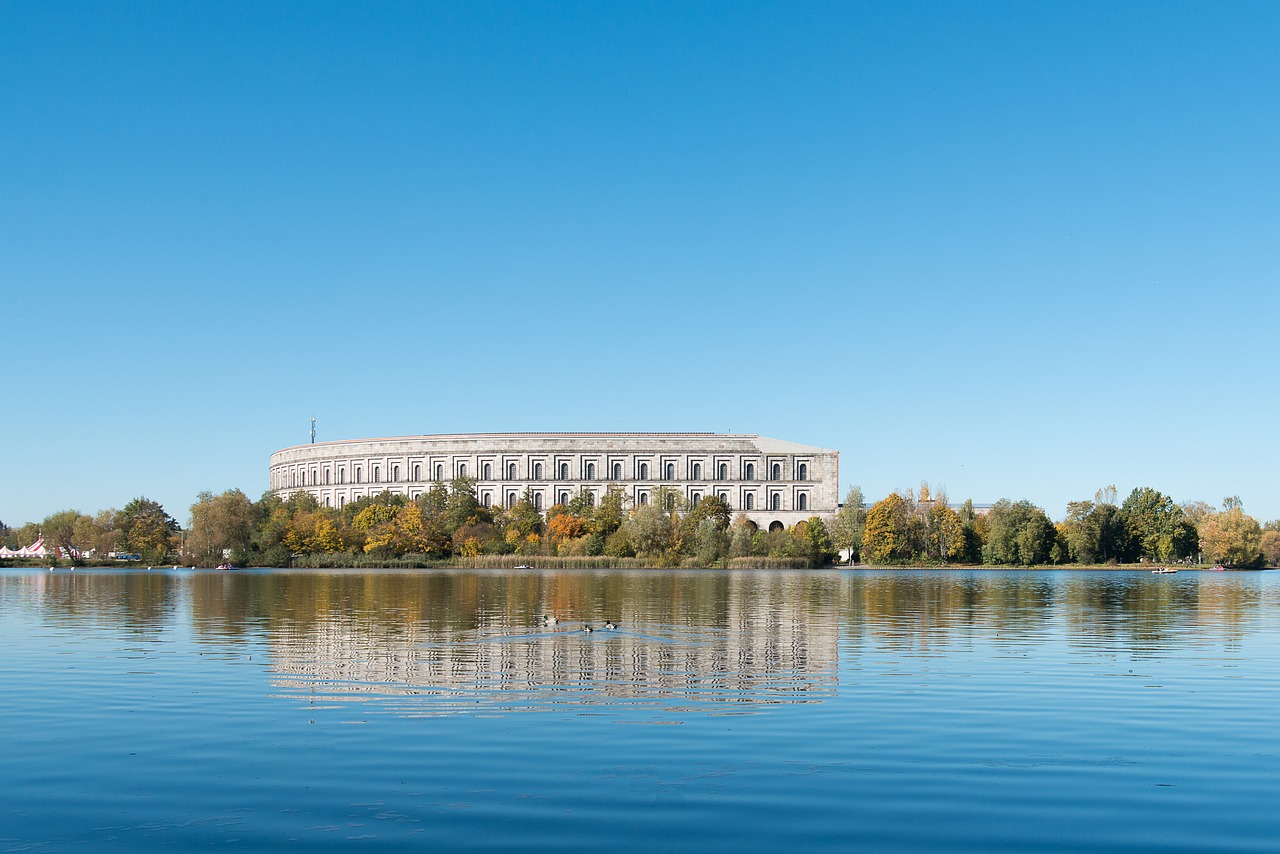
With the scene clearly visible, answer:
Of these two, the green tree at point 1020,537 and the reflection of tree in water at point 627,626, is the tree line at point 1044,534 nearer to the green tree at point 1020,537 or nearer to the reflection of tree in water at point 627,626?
the green tree at point 1020,537

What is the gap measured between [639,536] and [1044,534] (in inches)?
1614

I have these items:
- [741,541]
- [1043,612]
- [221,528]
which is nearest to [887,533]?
[741,541]

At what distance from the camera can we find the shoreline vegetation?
324 ft

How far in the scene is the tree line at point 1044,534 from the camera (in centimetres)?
10525

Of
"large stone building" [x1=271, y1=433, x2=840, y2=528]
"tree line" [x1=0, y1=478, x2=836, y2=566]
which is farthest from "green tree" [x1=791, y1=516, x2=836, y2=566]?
"large stone building" [x1=271, y1=433, x2=840, y2=528]

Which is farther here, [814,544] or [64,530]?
[64,530]

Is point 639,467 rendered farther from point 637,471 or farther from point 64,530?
point 64,530

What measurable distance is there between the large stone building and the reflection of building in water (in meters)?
118

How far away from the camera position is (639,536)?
315ft

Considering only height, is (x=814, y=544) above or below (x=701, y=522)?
below

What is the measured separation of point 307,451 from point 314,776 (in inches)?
6313

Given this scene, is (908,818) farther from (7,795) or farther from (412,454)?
(412,454)

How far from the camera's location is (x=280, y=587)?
55.1m

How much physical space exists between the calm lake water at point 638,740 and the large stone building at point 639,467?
119648 mm
